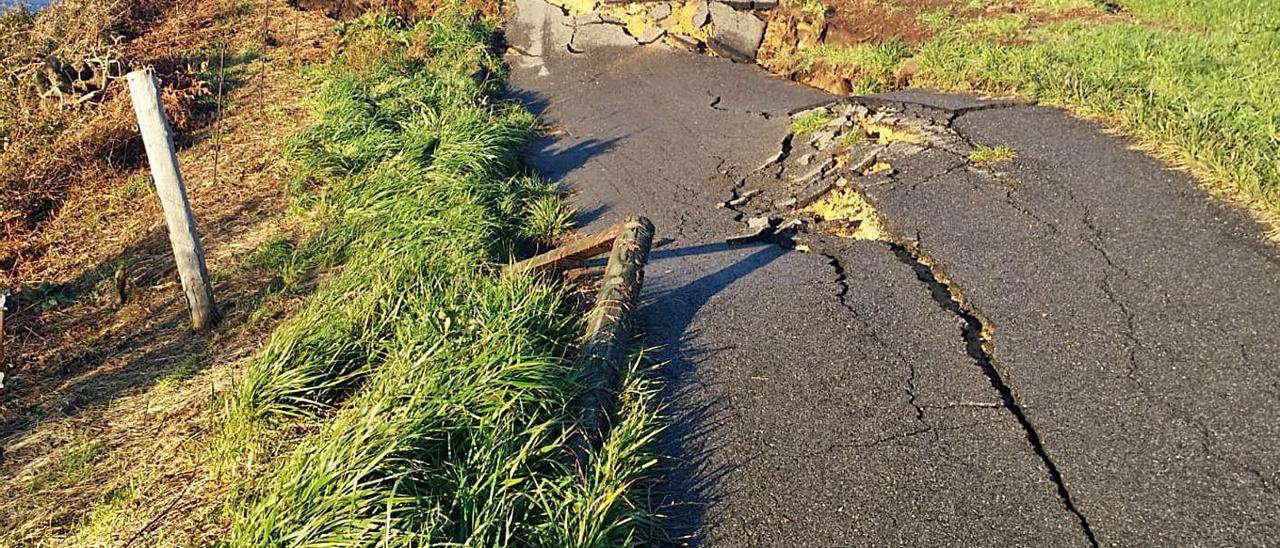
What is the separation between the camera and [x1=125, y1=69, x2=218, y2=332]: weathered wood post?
15.8 feet

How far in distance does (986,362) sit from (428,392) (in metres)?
2.36

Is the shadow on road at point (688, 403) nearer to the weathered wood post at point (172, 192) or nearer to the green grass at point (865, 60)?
the weathered wood post at point (172, 192)

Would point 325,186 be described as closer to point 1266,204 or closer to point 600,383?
point 600,383

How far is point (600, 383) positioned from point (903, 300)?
1759 mm

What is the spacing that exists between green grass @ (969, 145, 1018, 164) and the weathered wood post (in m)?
4.85

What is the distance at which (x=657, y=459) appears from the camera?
3.42 m

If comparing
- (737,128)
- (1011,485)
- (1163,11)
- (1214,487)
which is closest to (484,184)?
(737,128)

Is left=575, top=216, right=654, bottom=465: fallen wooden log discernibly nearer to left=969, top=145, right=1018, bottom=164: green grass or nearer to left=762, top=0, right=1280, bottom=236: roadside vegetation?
left=969, top=145, right=1018, bottom=164: green grass

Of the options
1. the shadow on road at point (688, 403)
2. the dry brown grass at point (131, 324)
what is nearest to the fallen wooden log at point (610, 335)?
the shadow on road at point (688, 403)

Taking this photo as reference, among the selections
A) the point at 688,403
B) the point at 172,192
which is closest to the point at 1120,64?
the point at 688,403

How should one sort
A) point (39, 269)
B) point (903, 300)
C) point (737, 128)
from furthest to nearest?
point (737, 128) < point (39, 269) < point (903, 300)

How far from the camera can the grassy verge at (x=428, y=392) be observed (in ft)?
9.72

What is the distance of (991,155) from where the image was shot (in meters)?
6.17

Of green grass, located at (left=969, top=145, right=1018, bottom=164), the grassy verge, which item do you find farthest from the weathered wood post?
green grass, located at (left=969, top=145, right=1018, bottom=164)
